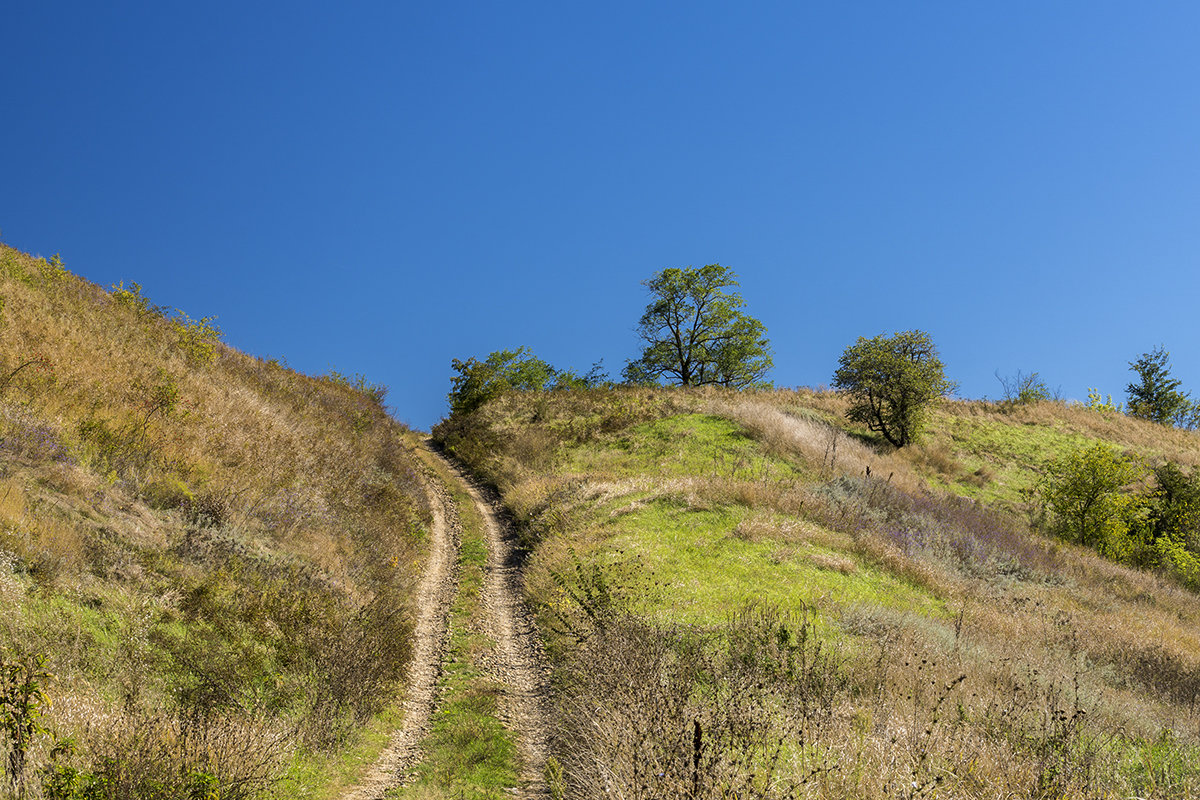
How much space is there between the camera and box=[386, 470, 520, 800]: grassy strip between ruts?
26.1 ft

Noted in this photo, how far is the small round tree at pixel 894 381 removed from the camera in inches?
1216

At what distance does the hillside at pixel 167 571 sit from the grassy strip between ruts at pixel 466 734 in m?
1.03

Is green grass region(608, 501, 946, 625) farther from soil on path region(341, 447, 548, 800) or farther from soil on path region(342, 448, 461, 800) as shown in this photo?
soil on path region(342, 448, 461, 800)

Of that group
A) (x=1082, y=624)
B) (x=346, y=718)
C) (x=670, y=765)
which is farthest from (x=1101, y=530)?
(x=346, y=718)

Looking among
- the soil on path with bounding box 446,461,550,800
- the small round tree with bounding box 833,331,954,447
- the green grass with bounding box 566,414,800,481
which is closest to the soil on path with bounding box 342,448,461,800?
the soil on path with bounding box 446,461,550,800

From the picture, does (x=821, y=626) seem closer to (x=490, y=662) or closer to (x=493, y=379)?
(x=490, y=662)

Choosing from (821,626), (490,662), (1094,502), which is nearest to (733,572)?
(821,626)

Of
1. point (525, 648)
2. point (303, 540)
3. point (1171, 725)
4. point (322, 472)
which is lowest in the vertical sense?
point (1171, 725)

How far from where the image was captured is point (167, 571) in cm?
906

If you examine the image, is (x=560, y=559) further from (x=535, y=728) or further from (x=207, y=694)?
(x=207, y=694)

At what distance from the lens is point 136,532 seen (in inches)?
368

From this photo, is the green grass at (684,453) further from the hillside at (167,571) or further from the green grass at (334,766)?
the green grass at (334,766)

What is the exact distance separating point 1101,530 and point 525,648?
25335 millimetres

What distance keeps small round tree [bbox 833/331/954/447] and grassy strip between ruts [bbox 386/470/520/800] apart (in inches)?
991
